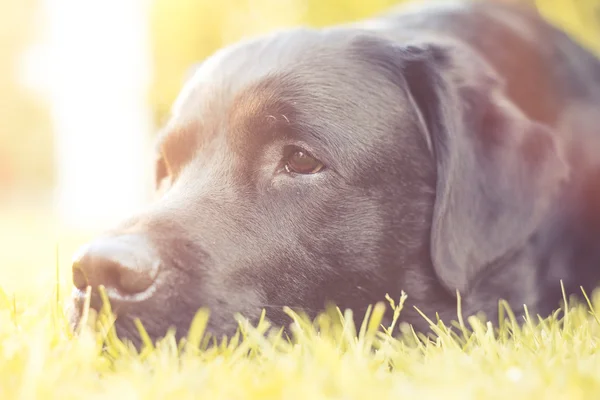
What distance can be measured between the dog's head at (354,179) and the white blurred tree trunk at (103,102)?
31.8 ft

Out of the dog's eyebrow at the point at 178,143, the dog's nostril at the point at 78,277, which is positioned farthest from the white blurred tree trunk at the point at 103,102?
the dog's nostril at the point at 78,277

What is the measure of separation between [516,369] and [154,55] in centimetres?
1096

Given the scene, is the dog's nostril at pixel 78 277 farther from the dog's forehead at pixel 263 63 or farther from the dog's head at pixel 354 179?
the dog's forehead at pixel 263 63

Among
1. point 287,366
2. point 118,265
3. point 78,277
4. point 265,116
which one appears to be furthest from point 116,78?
point 287,366

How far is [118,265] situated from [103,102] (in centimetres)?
1102

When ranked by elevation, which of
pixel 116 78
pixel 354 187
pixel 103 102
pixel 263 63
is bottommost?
pixel 103 102

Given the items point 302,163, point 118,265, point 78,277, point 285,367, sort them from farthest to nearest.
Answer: point 302,163
point 78,277
point 118,265
point 285,367

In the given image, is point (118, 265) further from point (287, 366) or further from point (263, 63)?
point (263, 63)

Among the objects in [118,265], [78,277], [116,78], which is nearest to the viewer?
[118,265]

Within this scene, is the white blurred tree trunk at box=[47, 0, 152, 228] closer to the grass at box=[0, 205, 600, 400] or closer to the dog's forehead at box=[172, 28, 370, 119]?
the dog's forehead at box=[172, 28, 370, 119]

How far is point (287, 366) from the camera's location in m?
1.48

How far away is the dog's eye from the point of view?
93.1 inches

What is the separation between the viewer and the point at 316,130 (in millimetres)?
2371

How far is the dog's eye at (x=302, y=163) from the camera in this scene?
2.37 meters
